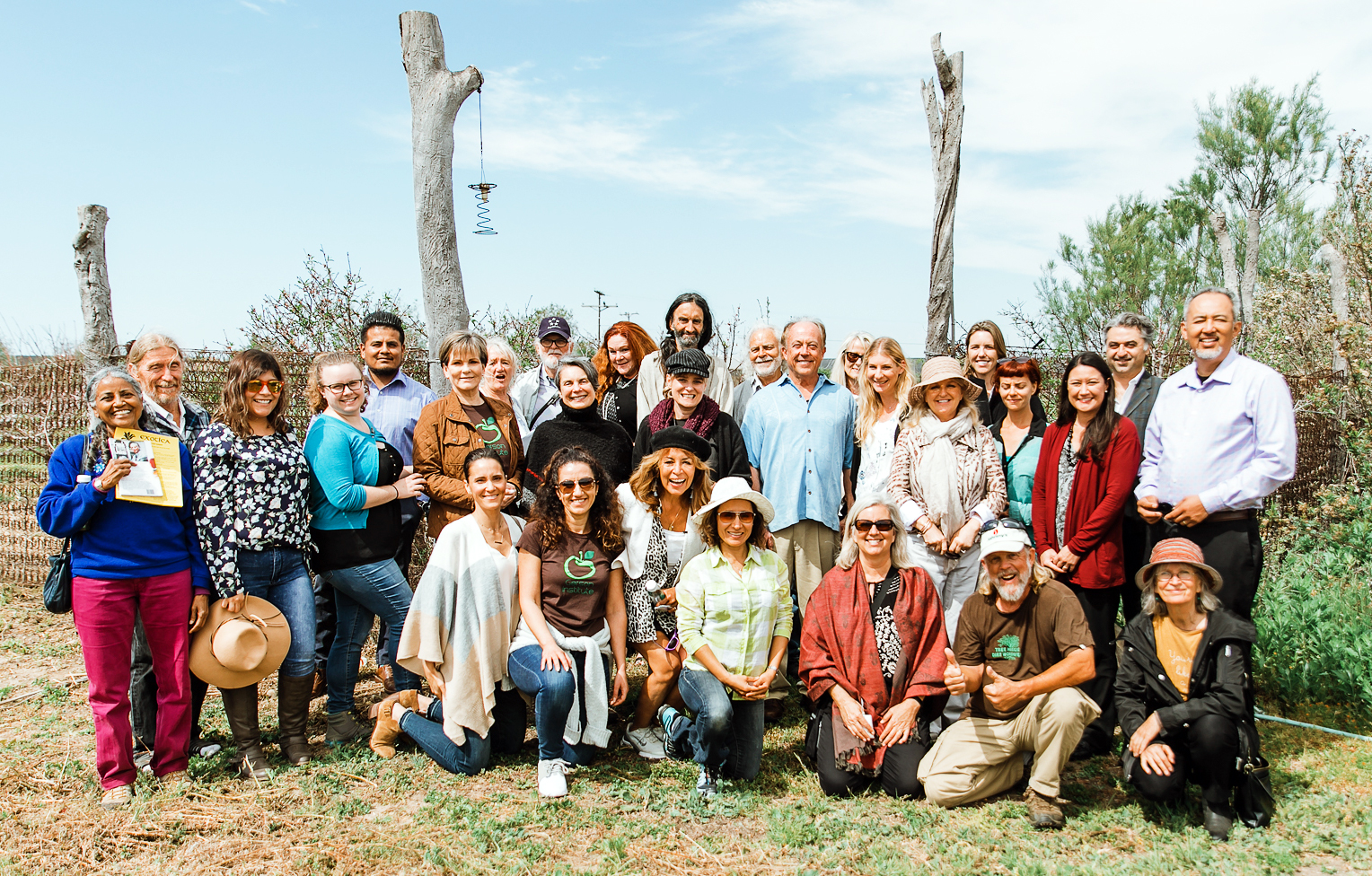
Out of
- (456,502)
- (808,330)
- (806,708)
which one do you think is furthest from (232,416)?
(806,708)

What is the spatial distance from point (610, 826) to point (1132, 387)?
3.69 metres

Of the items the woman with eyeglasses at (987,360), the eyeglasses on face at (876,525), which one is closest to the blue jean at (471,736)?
the eyeglasses on face at (876,525)

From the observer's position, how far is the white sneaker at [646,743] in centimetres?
443

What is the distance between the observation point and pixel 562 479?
4328 mm

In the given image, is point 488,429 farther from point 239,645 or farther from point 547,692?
point 239,645

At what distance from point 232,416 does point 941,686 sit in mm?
3602

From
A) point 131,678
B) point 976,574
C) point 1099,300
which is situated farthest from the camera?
point 1099,300

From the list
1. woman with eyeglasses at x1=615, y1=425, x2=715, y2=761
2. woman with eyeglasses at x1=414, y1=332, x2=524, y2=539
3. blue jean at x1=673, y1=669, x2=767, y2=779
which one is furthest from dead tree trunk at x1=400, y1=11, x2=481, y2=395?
blue jean at x1=673, y1=669, x2=767, y2=779

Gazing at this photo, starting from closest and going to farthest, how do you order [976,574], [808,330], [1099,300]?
[976,574] → [808,330] → [1099,300]

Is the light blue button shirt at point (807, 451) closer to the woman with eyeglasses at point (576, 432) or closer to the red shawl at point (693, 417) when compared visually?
the red shawl at point (693, 417)

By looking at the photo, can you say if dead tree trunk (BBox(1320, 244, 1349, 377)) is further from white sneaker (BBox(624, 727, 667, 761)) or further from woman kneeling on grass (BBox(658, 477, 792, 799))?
white sneaker (BBox(624, 727, 667, 761))

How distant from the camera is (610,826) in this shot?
147 inches

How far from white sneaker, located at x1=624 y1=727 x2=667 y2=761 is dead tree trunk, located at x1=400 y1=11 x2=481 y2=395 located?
339 cm

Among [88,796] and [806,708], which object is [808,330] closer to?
[806,708]
